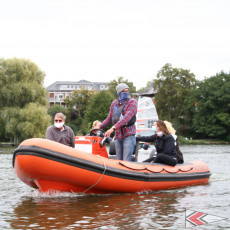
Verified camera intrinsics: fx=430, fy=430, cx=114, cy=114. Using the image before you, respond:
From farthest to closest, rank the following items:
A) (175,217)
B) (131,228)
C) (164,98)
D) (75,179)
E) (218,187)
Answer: (164,98), (218,187), (75,179), (175,217), (131,228)

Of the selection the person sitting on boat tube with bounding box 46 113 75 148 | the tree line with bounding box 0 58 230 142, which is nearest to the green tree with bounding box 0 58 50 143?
the tree line with bounding box 0 58 230 142

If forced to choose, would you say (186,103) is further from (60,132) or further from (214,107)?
(60,132)

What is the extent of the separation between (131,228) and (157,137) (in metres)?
3.66

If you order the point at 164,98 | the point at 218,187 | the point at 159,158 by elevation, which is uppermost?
the point at 164,98

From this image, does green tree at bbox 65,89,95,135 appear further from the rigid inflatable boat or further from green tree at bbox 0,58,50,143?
the rigid inflatable boat

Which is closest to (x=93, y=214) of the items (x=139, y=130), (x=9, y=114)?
(x=139, y=130)

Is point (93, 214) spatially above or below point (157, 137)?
below

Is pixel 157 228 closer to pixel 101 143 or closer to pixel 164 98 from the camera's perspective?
pixel 101 143

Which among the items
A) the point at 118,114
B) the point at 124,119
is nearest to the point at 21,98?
the point at 118,114

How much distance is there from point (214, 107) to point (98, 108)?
52.1 feet

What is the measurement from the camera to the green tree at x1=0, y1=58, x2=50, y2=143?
1389 inches

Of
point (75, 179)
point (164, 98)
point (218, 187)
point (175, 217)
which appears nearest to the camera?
point (175, 217)

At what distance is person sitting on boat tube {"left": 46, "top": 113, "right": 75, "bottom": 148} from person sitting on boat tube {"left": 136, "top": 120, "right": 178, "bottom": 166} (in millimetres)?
1875

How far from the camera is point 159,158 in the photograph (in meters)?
9.06
